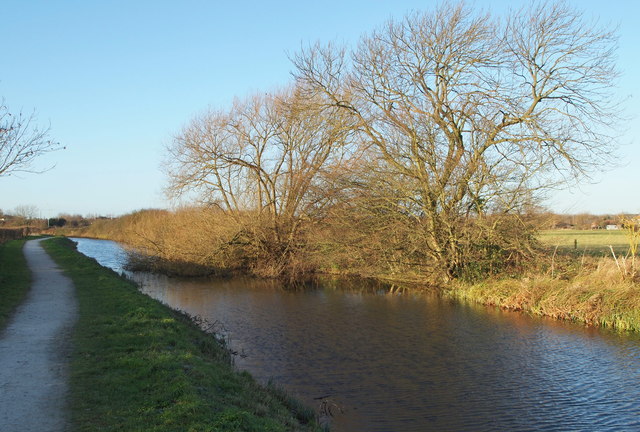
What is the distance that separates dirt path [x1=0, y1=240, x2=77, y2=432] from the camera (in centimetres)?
566

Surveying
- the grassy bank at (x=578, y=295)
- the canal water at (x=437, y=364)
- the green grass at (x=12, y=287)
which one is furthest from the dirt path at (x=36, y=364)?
the grassy bank at (x=578, y=295)

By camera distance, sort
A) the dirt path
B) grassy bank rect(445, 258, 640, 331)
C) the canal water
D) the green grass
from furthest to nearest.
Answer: grassy bank rect(445, 258, 640, 331)
the green grass
the canal water
the dirt path

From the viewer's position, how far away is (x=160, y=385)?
22.2 feet

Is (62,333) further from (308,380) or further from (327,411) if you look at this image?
(327,411)

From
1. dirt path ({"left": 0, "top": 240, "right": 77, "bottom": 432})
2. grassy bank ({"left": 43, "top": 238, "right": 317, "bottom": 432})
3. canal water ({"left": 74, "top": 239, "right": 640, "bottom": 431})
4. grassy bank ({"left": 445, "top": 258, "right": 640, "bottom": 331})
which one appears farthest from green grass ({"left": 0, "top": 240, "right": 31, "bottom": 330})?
grassy bank ({"left": 445, "top": 258, "right": 640, "bottom": 331})

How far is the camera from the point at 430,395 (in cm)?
875

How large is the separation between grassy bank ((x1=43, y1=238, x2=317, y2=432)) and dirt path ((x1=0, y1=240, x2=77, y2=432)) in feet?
0.71

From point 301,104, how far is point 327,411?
54.7 feet

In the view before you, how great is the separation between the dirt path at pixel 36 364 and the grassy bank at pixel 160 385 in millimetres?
216

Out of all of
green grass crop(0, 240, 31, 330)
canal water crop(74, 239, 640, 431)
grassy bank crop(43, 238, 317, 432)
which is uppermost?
green grass crop(0, 240, 31, 330)

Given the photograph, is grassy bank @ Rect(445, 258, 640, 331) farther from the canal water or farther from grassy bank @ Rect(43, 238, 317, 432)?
grassy bank @ Rect(43, 238, 317, 432)

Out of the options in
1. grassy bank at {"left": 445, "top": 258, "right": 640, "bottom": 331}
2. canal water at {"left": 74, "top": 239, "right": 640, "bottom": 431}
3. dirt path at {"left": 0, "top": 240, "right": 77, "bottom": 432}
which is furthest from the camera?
grassy bank at {"left": 445, "top": 258, "right": 640, "bottom": 331}

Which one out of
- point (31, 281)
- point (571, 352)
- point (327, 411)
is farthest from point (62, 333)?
point (571, 352)

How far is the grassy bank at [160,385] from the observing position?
18.6 ft
